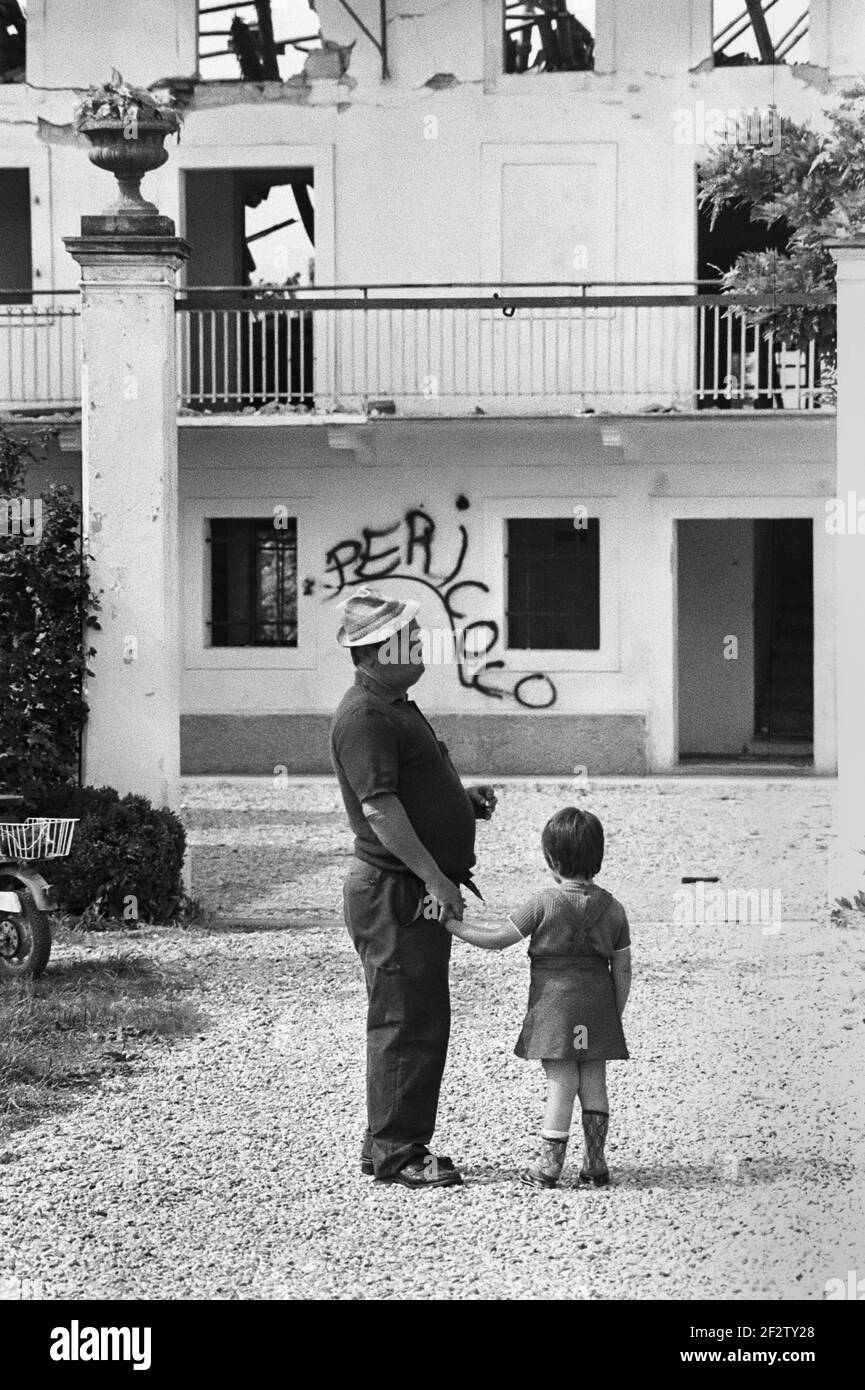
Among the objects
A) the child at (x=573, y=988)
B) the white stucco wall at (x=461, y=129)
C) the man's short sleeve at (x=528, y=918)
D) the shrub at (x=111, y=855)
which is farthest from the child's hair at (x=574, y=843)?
the white stucco wall at (x=461, y=129)

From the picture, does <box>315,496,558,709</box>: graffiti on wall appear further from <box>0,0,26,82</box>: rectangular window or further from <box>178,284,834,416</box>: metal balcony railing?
<box>0,0,26,82</box>: rectangular window

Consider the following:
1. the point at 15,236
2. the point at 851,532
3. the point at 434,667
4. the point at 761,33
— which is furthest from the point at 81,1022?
the point at 15,236

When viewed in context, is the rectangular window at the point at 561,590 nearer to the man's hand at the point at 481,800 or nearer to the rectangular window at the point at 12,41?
the rectangular window at the point at 12,41

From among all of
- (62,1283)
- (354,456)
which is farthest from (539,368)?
(62,1283)

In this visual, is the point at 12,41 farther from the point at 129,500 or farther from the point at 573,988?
the point at 573,988

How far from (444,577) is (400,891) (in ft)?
45.2

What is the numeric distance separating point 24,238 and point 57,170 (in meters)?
1.28

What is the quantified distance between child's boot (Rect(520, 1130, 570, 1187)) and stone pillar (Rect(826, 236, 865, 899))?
13.7ft

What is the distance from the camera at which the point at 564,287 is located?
60.8ft

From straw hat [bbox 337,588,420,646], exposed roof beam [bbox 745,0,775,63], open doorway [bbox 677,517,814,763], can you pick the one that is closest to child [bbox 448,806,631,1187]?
straw hat [bbox 337,588,420,646]

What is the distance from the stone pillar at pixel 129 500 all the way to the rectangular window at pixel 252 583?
380 inches

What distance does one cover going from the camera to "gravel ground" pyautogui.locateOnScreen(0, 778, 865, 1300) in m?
4.65

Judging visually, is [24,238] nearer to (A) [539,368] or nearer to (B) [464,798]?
(A) [539,368]

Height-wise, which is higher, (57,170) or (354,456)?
(57,170)
